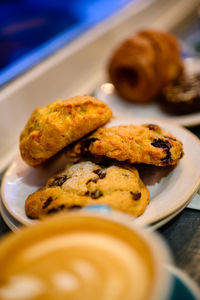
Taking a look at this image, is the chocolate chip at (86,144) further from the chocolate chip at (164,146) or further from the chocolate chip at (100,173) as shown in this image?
the chocolate chip at (164,146)

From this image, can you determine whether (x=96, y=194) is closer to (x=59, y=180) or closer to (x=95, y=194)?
(x=95, y=194)

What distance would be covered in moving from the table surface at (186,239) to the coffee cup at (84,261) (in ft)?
1.03

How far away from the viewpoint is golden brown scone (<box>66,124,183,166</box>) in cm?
91

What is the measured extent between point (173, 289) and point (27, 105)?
1.26 meters

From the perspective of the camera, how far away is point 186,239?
86 cm

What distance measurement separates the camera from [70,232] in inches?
21.0

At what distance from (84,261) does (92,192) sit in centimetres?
36

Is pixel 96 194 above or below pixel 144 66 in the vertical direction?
above

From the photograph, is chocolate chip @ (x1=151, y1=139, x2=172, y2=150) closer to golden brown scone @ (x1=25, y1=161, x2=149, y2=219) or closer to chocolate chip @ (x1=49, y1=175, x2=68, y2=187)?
golden brown scone @ (x1=25, y1=161, x2=149, y2=219)

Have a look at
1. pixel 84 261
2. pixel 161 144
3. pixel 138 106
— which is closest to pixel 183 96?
pixel 138 106

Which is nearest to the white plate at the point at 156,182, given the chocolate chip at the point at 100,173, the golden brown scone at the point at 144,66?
the chocolate chip at the point at 100,173

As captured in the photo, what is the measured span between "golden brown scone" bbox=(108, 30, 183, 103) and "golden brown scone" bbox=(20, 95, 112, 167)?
2.28 feet

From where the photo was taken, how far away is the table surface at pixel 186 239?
Answer: 775mm

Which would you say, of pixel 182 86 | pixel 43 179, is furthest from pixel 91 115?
pixel 182 86
